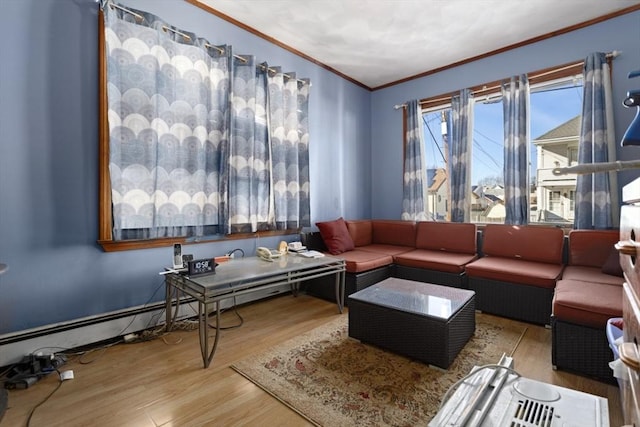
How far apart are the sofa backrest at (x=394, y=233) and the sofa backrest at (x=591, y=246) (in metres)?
1.56

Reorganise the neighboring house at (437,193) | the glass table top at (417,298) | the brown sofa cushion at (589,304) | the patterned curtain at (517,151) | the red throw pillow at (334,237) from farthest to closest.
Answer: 1. the neighboring house at (437,193)
2. the red throw pillow at (334,237)
3. the patterned curtain at (517,151)
4. the glass table top at (417,298)
5. the brown sofa cushion at (589,304)

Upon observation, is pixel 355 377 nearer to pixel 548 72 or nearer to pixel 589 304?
pixel 589 304

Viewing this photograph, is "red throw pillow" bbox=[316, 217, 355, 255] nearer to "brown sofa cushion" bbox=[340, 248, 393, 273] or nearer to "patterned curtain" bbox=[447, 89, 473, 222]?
"brown sofa cushion" bbox=[340, 248, 393, 273]

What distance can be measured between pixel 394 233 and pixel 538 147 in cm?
185

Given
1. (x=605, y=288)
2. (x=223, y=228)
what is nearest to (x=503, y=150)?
(x=605, y=288)

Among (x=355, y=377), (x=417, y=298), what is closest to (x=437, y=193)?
(x=417, y=298)

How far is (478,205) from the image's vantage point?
11.9 feet

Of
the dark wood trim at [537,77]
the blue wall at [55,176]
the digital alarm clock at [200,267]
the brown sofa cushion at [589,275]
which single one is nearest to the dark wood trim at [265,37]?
the blue wall at [55,176]

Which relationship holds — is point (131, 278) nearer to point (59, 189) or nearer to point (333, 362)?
point (59, 189)

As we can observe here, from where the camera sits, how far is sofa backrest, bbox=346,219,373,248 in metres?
3.79

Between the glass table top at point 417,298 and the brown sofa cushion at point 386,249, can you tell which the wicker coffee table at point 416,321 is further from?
the brown sofa cushion at point 386,249

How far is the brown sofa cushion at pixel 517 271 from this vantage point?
7.96 feet

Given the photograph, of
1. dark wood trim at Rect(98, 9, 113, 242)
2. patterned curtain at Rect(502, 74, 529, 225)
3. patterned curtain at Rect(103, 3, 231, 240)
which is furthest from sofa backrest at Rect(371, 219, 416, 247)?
dark wood trim at Rect(98, 9, 113, 242)

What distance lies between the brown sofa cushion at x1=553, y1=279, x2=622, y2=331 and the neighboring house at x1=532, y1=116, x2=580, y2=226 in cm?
130
